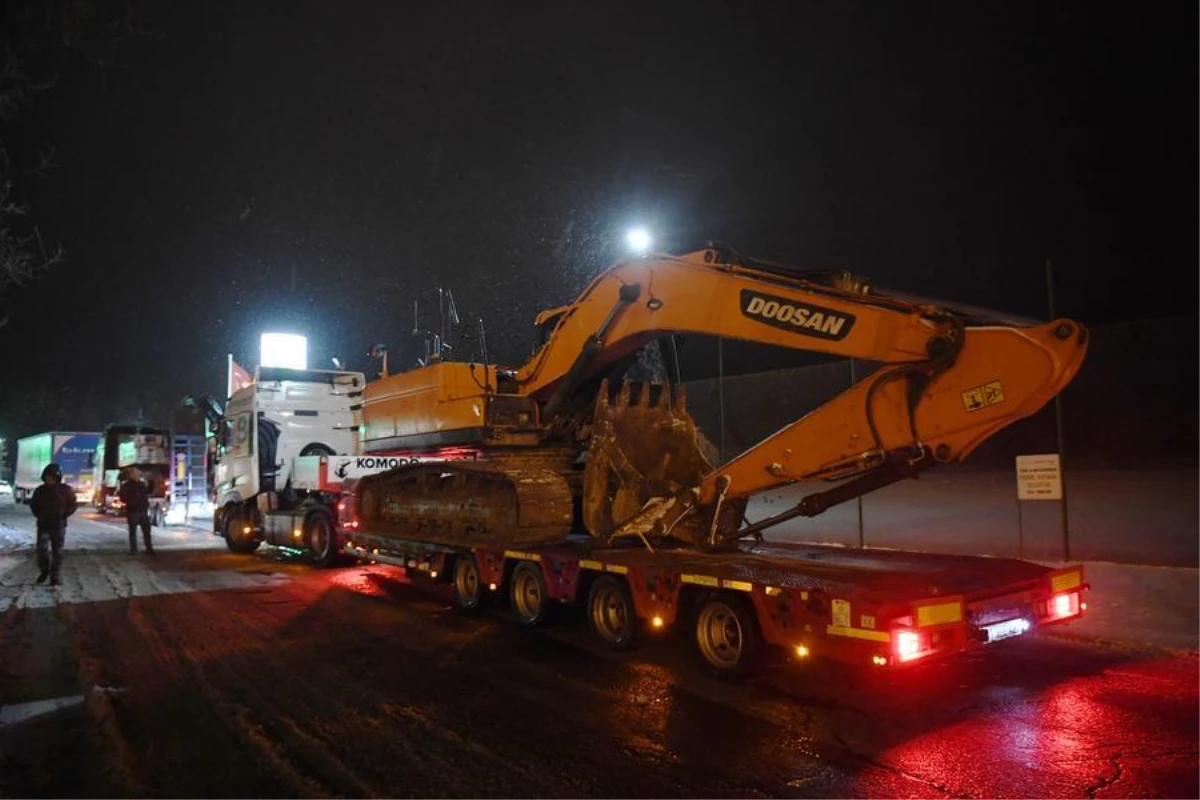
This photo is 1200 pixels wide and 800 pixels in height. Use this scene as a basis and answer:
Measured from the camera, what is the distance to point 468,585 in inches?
403

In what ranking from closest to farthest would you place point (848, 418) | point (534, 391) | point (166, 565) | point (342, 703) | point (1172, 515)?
point (342, 703), point (848, 418), point (534, 391), point (166, 565), point (1172, 515)

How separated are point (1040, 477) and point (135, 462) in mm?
27981

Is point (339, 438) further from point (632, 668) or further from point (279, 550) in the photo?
point (632, 668)

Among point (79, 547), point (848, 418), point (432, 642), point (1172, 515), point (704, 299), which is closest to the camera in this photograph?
point (848, 418)

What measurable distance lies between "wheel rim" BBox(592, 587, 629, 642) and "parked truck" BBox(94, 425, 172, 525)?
22631 mm

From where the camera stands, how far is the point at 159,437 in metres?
28.9

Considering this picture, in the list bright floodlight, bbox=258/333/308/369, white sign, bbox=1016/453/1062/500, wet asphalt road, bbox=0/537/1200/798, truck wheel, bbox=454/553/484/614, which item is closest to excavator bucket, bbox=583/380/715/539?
wet asphalt road, bbox=0/537/1200/798

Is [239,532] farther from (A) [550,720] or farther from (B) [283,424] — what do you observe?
(A) [550,720]

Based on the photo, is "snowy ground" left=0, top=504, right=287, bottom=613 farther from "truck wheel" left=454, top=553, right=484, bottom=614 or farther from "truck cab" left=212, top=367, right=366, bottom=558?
"truck wheel" left=454, top=553, right=484, bottom=614

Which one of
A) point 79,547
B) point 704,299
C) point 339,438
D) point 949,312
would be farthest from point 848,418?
point 79,547

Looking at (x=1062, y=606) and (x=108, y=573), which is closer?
(x=1062, y=606)

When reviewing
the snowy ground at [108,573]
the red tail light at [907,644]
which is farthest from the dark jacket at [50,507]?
the red tail light at [907,644]

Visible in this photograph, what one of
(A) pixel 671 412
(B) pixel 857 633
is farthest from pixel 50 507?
(B) pixel 857 633

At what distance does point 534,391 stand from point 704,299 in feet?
10.5
